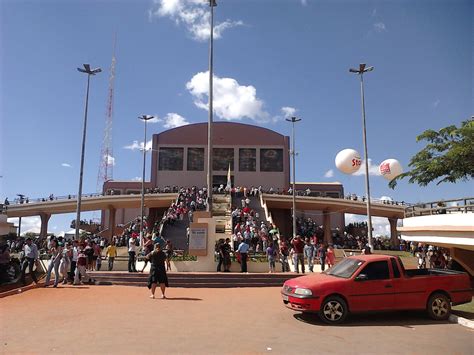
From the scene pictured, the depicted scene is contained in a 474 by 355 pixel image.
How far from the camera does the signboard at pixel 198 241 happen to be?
1764 cm

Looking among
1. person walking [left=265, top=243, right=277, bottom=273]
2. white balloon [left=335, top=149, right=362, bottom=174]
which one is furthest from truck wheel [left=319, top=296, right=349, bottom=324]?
white balloon [left=335, top=149, right=362, bottom=174]

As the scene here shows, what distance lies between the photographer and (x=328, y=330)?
7.82m

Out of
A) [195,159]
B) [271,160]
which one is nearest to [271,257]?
[271,160]

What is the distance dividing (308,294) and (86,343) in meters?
4.26

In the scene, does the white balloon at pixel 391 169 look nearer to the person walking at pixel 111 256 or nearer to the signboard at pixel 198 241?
the signboard at pixel 198 241

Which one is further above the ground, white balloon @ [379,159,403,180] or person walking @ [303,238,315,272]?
white balloon @ [379,159,403,180]

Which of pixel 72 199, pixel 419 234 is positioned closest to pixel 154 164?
pixel 72 199

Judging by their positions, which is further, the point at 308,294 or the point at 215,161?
the point at 215,161

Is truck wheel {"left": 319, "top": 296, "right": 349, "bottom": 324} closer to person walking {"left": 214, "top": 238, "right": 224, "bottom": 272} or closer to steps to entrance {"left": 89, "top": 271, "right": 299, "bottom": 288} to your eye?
steps to entrance {"left": 89, "top": 271, "right": 299, "bottom": 288}

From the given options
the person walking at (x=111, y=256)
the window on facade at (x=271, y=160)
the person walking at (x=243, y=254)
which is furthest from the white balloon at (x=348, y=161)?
the window on facade at (x=271, y=160)

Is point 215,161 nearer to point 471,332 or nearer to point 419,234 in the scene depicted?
point 419,234

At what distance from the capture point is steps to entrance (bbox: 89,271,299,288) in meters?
15.2

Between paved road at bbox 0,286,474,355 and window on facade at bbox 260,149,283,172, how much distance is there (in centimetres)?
4375

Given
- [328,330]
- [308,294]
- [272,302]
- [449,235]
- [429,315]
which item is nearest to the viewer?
[328,330]
